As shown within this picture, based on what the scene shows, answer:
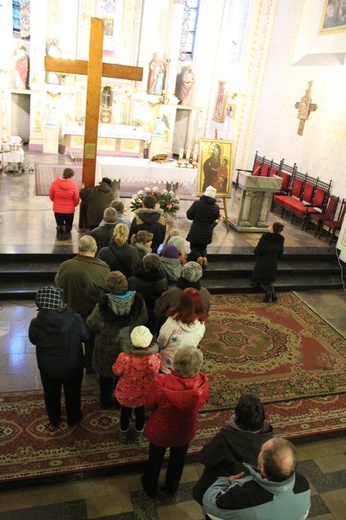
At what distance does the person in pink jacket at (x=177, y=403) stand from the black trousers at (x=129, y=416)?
500 mm

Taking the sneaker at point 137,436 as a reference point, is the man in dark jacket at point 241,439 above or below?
above

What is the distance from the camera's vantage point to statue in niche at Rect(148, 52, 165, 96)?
16438 mm

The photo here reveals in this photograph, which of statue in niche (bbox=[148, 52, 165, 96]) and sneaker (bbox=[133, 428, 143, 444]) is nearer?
sneaker (bbox=[133, 428, 143, 444])

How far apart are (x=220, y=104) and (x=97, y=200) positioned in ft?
33.2

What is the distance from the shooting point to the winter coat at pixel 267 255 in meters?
6.98

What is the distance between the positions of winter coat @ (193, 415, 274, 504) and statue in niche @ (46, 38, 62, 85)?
15.6 meters

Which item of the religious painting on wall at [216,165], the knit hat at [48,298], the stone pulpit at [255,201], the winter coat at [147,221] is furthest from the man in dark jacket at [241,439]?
the religious painting on wall at [216,165]

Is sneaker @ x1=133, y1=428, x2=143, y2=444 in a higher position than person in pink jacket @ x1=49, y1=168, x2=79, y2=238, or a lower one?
lower

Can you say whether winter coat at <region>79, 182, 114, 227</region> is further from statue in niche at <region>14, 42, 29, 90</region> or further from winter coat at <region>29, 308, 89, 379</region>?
statue in niche at <region>14, 42, 29, 90</region>

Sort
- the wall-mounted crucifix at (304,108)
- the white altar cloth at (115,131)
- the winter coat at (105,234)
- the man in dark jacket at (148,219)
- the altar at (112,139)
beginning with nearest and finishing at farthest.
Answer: the winter coat at (105,234), the man in dark jacket at (148,219), the wall-mounted crucifix at (304,108), the white altar cloth at (115,131), the altar at (112,139)

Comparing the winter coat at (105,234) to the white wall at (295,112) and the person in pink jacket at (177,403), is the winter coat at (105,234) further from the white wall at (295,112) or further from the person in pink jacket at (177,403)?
the white wall at (295,112)

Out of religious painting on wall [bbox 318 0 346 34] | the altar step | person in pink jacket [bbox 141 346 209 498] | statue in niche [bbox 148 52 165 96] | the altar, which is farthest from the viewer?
statue in niche [bbox 148 52 165 96]

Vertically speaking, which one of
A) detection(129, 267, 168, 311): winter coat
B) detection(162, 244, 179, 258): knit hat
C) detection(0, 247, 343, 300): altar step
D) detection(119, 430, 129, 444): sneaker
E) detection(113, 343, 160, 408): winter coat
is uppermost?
detection(162, 244, 179, 258): knit hat

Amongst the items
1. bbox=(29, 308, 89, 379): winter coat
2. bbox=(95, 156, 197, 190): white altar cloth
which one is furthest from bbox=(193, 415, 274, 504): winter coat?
bbox=(95, 156, 197, 190): white altar cloth
